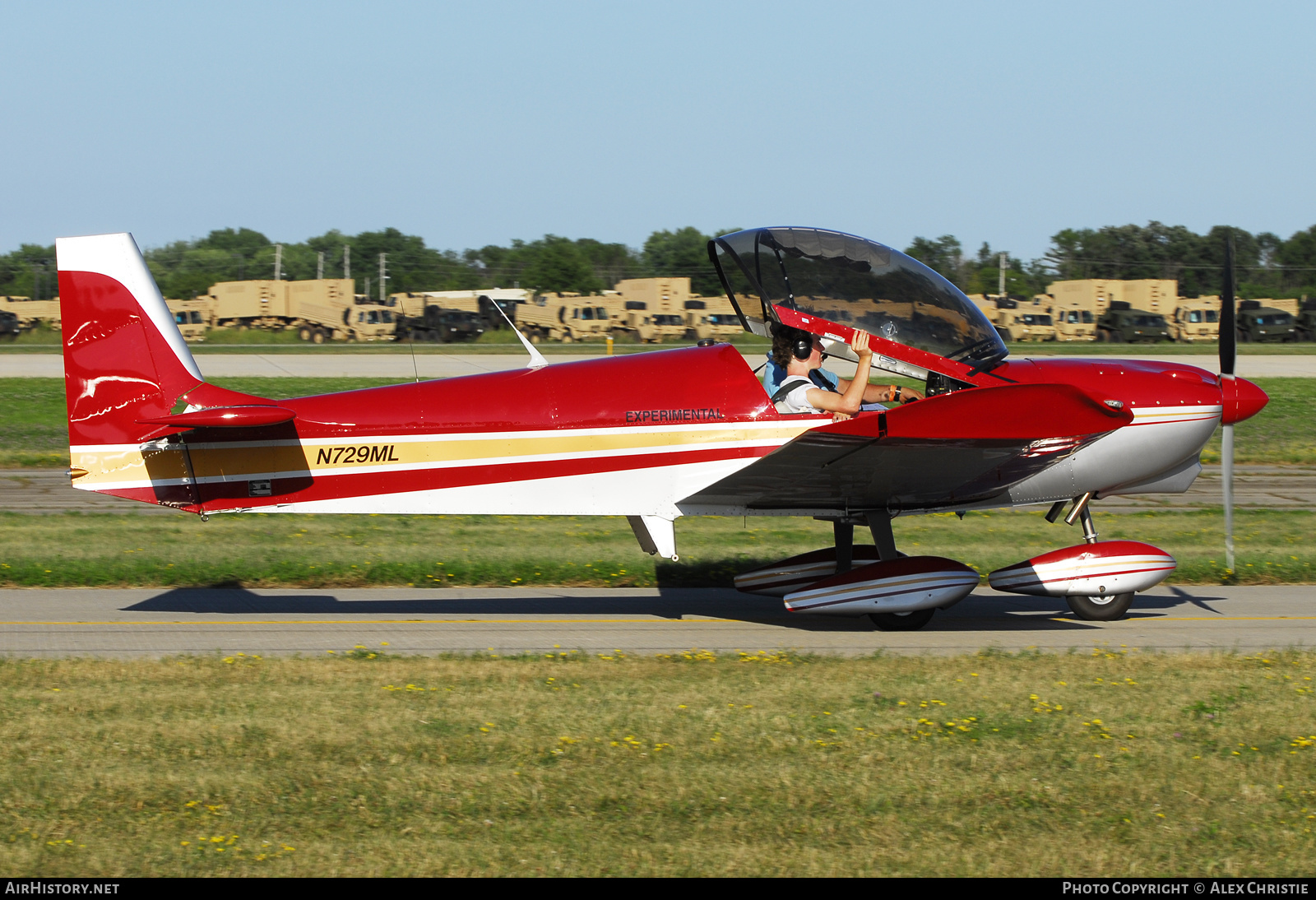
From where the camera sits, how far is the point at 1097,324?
174 feet

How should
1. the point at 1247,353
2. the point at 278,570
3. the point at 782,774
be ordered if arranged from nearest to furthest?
the point at 782,774 → the point at 278,570 → the point at 1247,353

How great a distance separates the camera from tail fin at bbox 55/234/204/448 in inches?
317

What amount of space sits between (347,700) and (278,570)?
4.46 m

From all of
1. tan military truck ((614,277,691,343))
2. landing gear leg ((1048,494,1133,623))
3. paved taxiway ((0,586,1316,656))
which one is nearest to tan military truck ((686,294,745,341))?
tan military truck ((614,277,691,343))

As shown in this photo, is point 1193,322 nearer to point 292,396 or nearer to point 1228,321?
point 292,396

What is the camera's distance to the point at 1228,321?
8.84 meters

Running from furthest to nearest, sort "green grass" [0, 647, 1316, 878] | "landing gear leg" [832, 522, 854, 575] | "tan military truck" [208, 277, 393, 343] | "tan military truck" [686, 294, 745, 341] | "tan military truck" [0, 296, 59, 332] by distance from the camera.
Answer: "tan military truck" [0, 296, 59, 332] < "tan military truck" [686, 294, 745, 341] < "tan military truck" [208, 277, 393, 343] < "landing gear leg" [832, 522, 854, 575] < "green grass" [0, 647, 1316, 878]

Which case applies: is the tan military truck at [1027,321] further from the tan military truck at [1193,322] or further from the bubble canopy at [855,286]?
the bubble canopy at [855,286]

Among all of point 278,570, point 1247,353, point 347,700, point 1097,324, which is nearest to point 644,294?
point 1097,324

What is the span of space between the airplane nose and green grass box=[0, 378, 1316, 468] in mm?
11975

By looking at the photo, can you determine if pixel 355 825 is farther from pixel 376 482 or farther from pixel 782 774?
pixel 376 482

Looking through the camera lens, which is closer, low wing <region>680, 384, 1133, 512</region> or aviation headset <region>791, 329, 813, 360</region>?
low wing <region>680, 384, 1133, 512</region>

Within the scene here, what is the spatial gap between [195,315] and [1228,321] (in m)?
55.6

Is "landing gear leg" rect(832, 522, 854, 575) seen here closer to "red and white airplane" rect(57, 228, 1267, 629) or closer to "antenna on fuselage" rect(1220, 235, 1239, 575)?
"red and white airplane" rect(57, 228, 1267, 629)
